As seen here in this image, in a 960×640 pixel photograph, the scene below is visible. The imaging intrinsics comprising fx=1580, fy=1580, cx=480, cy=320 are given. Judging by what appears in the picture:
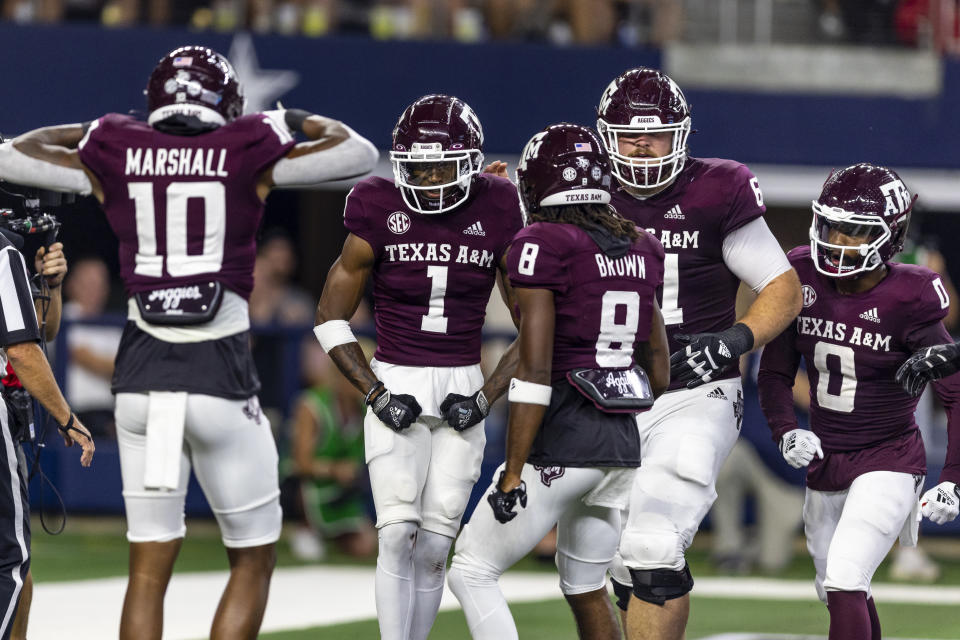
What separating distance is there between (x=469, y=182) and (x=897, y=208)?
1572 mm

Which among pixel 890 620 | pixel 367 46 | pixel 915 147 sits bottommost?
pixel 890 620

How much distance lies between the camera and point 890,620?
8.13 meters

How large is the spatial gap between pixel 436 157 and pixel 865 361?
5.70 feet

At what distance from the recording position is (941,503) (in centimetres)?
557

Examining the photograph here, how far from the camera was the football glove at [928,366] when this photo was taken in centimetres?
555

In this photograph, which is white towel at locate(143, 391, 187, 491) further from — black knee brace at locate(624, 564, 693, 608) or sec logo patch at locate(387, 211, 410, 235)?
black knee brace at locate(624, 564, 693, 608)

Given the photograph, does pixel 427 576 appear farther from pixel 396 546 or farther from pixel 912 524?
pixel 912 524

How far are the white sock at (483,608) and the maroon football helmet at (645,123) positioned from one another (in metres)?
1.65

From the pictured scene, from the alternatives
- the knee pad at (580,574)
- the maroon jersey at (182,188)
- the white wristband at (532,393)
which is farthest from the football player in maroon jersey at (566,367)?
the maroon jersey at (182,188)

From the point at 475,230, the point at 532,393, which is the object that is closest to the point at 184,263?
the point at 475,230

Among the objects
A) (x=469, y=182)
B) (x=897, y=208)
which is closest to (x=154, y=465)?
(x=469, y=182)

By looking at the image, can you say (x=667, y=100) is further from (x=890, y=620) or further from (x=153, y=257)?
(x=890, y=620)

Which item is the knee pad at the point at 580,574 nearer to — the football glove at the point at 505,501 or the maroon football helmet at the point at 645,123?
the football glove at the point at 505,501

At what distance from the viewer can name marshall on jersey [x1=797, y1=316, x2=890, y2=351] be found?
5.76m
